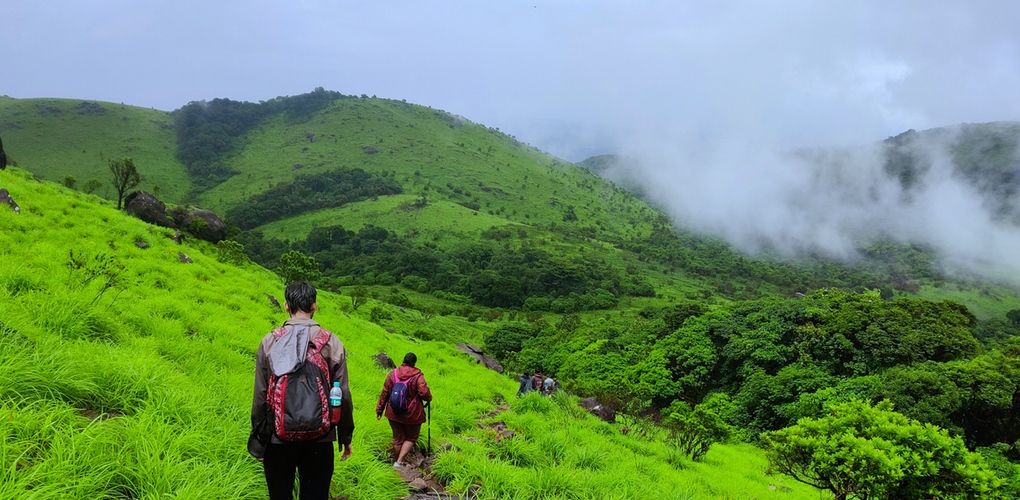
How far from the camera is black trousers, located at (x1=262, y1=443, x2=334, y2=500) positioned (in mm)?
3514

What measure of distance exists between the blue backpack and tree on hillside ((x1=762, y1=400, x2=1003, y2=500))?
10009mm

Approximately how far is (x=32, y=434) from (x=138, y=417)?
2.96ft

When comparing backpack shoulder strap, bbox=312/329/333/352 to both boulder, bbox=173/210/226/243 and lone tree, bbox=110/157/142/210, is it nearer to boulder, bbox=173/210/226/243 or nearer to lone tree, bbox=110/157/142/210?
boulder, bbox=173/210/226/243

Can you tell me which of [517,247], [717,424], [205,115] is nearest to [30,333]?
[717,424]

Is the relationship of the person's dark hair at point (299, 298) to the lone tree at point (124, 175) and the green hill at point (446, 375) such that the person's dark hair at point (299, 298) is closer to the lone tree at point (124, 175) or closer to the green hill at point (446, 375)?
the green hill at point (446, 375)

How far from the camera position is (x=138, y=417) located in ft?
14.9

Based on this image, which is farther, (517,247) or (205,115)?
(205,115)

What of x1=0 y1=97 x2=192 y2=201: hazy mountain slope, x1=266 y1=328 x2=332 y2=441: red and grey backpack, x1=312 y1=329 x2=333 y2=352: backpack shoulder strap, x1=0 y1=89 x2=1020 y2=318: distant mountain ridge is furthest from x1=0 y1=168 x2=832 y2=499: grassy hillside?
x1=0 y1=97 x2=192 y2=201: hazy mountain slope

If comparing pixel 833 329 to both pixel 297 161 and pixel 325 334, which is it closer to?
pixel 325 334

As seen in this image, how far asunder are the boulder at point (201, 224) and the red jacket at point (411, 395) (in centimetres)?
4093

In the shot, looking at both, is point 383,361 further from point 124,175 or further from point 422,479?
point 124,175

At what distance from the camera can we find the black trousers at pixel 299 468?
3514 millimetres

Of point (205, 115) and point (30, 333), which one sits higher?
point (205, 115)

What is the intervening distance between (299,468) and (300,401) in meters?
0.74
